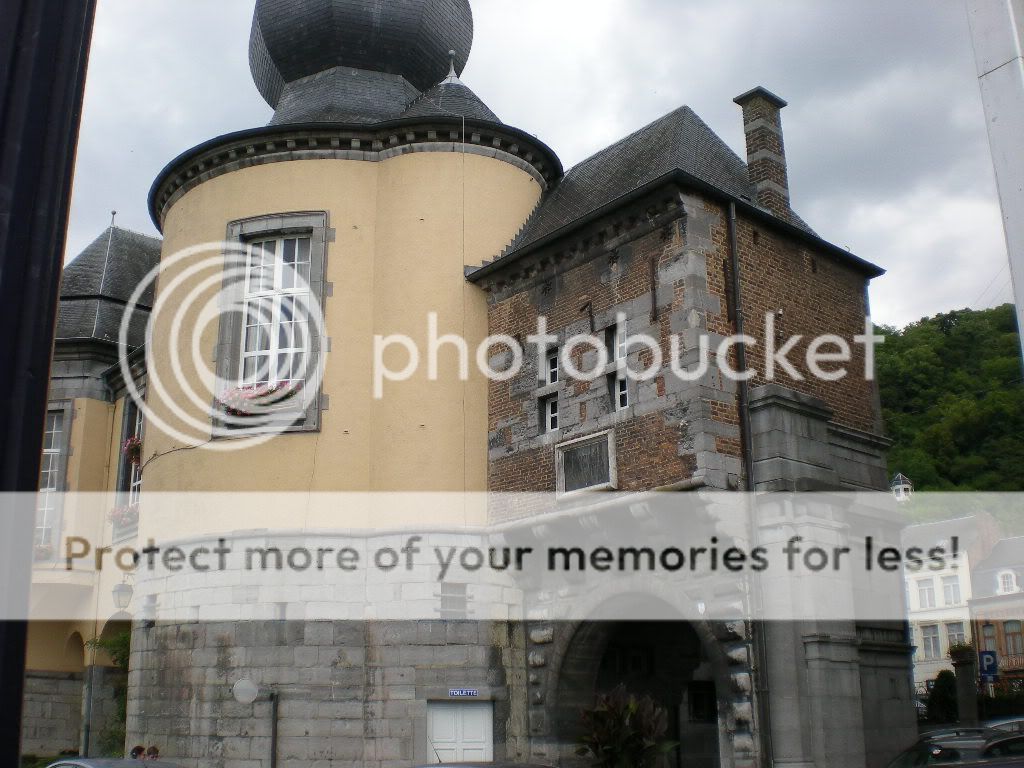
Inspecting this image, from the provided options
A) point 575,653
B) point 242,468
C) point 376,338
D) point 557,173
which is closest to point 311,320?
point 376,338

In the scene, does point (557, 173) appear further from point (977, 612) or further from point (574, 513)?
point (977, 612)

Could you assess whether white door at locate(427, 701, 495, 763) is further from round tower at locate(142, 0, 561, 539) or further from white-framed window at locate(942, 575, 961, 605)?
white-framed window at locate(942, 575, 961, 605)

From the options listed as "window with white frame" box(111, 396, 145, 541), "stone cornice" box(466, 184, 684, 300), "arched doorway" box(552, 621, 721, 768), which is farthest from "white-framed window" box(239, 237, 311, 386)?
"arched doorway" box(552, 621, 721, 768)

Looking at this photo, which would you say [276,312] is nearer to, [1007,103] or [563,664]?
[563,664]

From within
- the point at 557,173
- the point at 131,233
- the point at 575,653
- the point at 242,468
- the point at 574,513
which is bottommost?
the point at 575,653

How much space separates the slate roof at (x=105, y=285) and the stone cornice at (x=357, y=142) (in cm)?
897

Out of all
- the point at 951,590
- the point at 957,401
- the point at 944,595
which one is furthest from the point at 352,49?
the point at 944,595

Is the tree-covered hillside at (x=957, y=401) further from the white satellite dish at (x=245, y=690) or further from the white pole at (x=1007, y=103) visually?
the white pole at (x=1007, y=103)

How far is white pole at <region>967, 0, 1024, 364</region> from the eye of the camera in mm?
6809

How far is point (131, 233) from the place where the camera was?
29406 millimetres

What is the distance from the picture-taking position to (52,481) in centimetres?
2519

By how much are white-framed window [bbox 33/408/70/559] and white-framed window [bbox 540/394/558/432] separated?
44.0 ft

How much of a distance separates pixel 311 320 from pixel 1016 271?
41.3 feet
